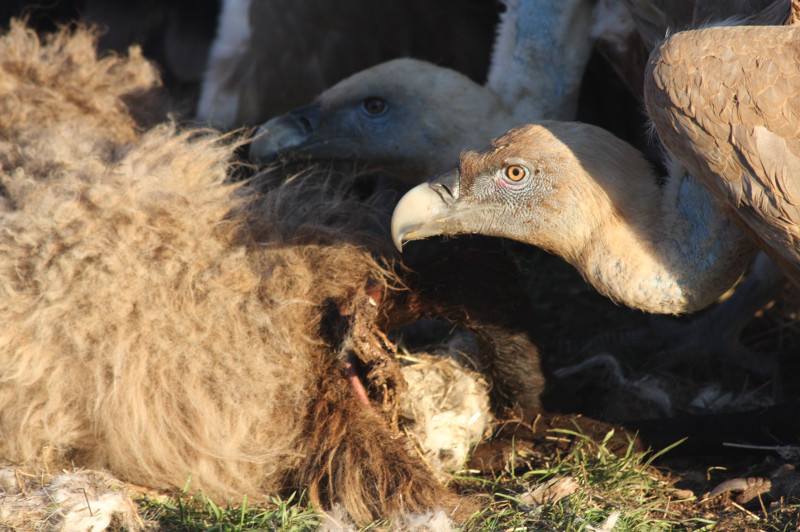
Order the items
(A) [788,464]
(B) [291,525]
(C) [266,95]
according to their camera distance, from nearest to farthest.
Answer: (B) [291,525], (A) [788,464], (C) [266,95]

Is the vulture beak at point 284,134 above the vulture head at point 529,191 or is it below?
below

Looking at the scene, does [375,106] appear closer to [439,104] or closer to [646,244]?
[439,104]

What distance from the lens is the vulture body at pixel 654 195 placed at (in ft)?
4.92

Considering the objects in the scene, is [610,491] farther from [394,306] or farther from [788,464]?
[394,306]

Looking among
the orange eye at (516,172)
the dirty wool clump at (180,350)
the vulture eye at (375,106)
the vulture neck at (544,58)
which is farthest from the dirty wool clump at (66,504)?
the vulture neck at (544,58)

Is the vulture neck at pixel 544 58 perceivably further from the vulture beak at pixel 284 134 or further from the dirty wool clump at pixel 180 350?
the dirty wool clump at pixel 180 350

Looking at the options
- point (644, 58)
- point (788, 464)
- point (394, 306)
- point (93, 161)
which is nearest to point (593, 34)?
point (644, 58)

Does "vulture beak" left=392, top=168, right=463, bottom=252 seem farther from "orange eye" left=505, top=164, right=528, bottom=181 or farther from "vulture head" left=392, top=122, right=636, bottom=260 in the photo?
"orange eye" left=505, top=164, right=528, bottom=181

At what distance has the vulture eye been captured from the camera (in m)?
2.44

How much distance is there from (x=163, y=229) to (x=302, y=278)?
330 mm

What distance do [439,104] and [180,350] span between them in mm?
1083

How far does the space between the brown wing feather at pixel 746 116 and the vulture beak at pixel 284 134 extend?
3.94ft

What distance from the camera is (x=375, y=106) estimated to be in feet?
8.02

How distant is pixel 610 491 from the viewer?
1801 mm
